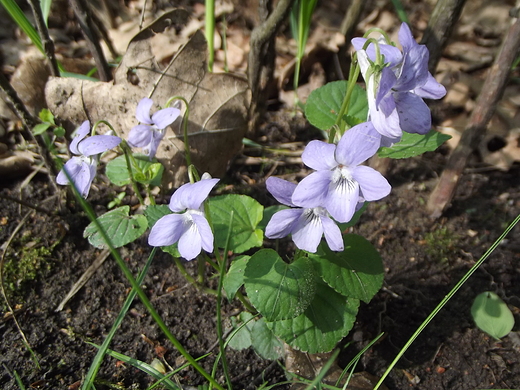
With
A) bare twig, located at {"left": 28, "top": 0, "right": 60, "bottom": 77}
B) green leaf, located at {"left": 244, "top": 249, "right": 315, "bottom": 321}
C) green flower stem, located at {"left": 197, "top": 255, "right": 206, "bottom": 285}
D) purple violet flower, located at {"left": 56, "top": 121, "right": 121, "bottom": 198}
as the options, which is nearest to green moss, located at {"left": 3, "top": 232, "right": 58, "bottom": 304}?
purple violet flower, located at {"left": 56, "top": 121, "right": 121, "bottom": 198}

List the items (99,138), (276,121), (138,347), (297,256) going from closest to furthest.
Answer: (99,138) < (297,256) < (138,347) < (276,121)

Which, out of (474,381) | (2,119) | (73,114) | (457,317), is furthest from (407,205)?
(2,119)

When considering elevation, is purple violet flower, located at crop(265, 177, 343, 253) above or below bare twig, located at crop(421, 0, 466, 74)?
below

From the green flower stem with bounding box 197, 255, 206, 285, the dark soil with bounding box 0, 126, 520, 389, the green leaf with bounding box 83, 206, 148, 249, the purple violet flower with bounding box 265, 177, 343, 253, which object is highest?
the purple violet flower with bounding box 265, 177, 343, 253

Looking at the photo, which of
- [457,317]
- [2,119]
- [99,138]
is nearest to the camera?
[99,138]

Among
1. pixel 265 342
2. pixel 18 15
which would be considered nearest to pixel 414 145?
pixel 265 342

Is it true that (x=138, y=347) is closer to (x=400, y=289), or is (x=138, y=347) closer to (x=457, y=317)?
(x=400, y=289)

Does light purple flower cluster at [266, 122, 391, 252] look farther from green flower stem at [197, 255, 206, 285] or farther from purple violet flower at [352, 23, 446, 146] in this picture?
green flower stem at [197, 255, 206, 285]
